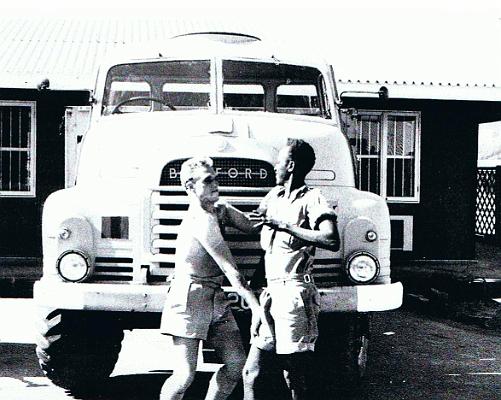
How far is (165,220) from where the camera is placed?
18.2ft

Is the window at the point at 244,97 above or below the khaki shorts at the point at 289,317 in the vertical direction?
above

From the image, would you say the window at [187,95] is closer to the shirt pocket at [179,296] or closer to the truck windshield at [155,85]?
the truck windshield at [155,85]

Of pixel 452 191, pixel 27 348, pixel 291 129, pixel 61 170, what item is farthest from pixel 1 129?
pixel 291 129

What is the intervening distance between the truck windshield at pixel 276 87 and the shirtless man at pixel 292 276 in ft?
7.02

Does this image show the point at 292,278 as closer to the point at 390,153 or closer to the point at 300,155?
the point at 300,155

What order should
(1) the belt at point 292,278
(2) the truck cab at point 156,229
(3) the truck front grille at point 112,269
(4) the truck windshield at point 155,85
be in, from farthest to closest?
(4) the truck windshield at point 155,85, (3) the truck front grille at point 112,269, (2) the truck cab at point 156,229, (1) the belt at point 292,278

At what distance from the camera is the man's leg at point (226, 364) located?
15.1 feet

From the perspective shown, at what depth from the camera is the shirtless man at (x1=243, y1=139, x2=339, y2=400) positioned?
452 centimetres

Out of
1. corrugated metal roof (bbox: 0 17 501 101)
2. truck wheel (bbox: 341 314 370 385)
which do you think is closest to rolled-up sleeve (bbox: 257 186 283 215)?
truck wheel (bbox: 341 314 370 385)

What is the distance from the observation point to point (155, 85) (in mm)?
6926

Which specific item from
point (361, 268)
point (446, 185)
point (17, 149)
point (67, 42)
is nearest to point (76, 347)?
point (361, 268)

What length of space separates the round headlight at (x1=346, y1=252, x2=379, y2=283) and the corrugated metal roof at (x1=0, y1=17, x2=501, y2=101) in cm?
531

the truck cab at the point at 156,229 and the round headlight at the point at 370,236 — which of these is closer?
the truck cab at the point at 156,229

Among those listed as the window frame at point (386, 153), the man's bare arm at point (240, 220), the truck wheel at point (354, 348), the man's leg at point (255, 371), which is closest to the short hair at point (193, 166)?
the man's bare arm at point (240, 220)
